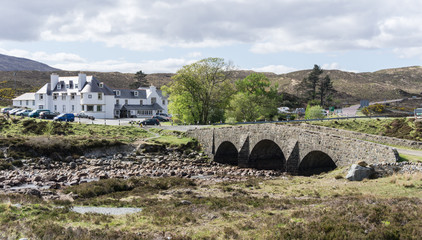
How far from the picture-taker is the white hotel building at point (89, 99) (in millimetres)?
81688

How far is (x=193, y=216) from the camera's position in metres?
16.8

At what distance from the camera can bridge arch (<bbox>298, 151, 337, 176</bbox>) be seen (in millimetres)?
32875

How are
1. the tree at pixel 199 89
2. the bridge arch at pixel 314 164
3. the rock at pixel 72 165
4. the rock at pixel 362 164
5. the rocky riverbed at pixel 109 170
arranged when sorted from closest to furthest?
the rock at pixel 362 164
the rocky riverbed at pixel 109 170
the bridge arch at pixel 314 164
the rock at pixel 72 165
the tree at pixel 199 89

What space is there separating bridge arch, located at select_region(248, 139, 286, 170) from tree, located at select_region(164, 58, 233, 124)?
26359mm

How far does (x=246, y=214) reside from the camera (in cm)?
1734

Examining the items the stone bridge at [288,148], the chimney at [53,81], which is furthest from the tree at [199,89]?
the chimney at [53,81]

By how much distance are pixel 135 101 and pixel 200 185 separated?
6503 centimetres

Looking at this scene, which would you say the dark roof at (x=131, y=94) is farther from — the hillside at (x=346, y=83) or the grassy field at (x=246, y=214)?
the grassy field at (x=246, y=214)

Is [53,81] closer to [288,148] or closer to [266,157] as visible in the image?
[266,157]

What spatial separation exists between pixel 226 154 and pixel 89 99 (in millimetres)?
43944

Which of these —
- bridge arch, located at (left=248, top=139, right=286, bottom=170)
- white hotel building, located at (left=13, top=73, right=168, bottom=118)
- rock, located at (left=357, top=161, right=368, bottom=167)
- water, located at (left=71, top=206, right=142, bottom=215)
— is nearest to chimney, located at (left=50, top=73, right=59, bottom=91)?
white hotel building, located at (left=13, top=73, right=168, bottom=118)

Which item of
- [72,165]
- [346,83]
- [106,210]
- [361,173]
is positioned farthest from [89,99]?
[346,83]

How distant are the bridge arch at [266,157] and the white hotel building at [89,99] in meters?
49.4

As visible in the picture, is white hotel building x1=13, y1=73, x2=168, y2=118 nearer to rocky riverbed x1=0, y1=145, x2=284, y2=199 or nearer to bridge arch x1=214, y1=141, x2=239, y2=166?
rocky riverbed x1=0, y1=145, x2=284, y2=199
